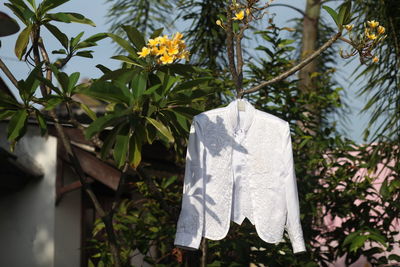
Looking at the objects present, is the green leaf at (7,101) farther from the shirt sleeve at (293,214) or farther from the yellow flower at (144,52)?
the shirt sleeve at (293,214)

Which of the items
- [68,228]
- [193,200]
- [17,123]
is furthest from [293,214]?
[68,228]

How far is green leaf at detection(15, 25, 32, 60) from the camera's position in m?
3.27

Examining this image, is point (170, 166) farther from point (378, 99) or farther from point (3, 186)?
point (378, 99)

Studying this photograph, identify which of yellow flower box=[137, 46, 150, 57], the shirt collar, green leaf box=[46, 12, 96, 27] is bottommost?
the shirt collar

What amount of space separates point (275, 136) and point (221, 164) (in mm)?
304

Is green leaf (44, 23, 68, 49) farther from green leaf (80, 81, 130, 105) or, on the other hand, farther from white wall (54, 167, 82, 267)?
white wall (54, 167, 82, 267)

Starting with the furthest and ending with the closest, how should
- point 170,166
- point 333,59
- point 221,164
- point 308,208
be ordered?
point 333,59
point 170,166
point 308,208
point 221,164

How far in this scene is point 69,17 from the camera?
3.28 meters

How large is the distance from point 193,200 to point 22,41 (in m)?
1.14

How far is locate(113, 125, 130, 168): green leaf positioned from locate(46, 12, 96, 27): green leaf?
0.72 metres

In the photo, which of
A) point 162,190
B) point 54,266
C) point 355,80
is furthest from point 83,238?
point 355,80

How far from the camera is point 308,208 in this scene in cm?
486

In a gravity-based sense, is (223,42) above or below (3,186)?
above

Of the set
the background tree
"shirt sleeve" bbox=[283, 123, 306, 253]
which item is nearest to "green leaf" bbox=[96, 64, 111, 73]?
the background tree
